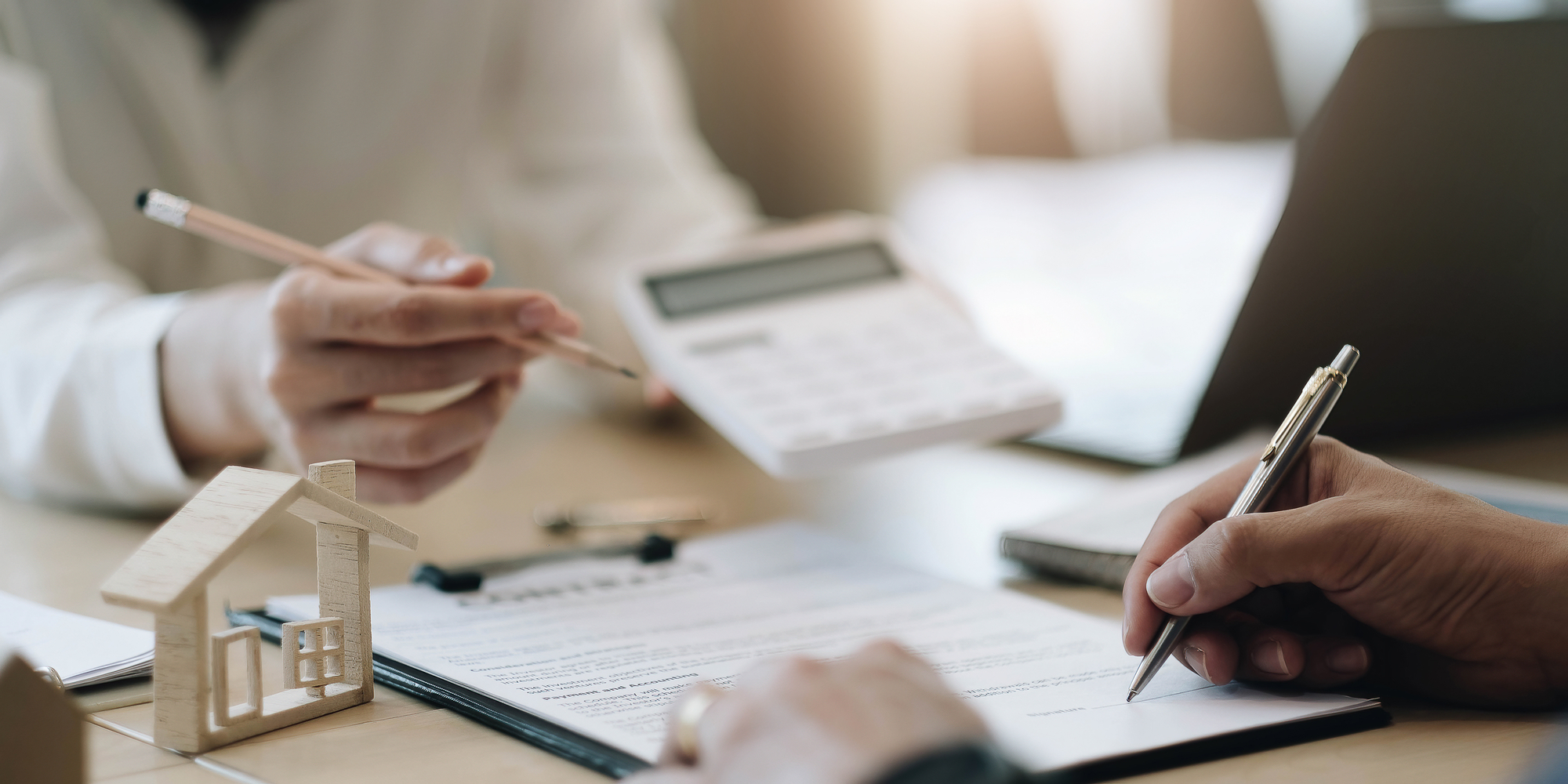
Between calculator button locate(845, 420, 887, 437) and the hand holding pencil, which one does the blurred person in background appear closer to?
the hand holding pencil

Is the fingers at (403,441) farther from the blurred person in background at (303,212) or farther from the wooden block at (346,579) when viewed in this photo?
the wooden block at (346,579)

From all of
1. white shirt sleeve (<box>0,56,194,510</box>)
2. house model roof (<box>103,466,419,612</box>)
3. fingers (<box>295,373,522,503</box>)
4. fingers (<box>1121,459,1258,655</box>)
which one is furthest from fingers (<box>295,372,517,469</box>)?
fingers (<box>1121,459,1258,655</box>)

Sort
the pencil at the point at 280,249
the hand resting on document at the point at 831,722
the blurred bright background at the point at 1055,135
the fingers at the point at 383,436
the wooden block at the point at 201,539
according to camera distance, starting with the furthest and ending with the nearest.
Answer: the blurred bright background at the point at 1055,135 → the fingers at the point at 383,436 → the pencil at the point at 280,249 → the wooden block at the point at 201,539 → the hand resting on document at the point at 831,722

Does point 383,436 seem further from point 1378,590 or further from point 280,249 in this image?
point 1378,590

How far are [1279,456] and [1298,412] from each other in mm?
18


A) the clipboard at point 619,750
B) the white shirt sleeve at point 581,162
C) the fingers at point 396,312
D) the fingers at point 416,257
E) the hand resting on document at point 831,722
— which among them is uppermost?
the white shirt sleeve at point 581,162

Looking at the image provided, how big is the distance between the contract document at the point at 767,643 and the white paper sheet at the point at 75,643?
0.06m

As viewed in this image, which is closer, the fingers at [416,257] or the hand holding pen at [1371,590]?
the hand holding pen at [1371,590]

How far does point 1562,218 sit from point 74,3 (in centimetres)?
116

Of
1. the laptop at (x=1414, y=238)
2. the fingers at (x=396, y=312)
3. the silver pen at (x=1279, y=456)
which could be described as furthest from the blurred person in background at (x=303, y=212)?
the laptop at (x=1414, y=238)

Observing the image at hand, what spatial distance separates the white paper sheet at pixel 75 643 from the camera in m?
0.46

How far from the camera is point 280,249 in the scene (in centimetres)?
59

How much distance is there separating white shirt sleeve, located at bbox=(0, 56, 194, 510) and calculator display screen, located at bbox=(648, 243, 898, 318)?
33 cm

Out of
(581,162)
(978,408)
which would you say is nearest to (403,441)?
(978,408)
